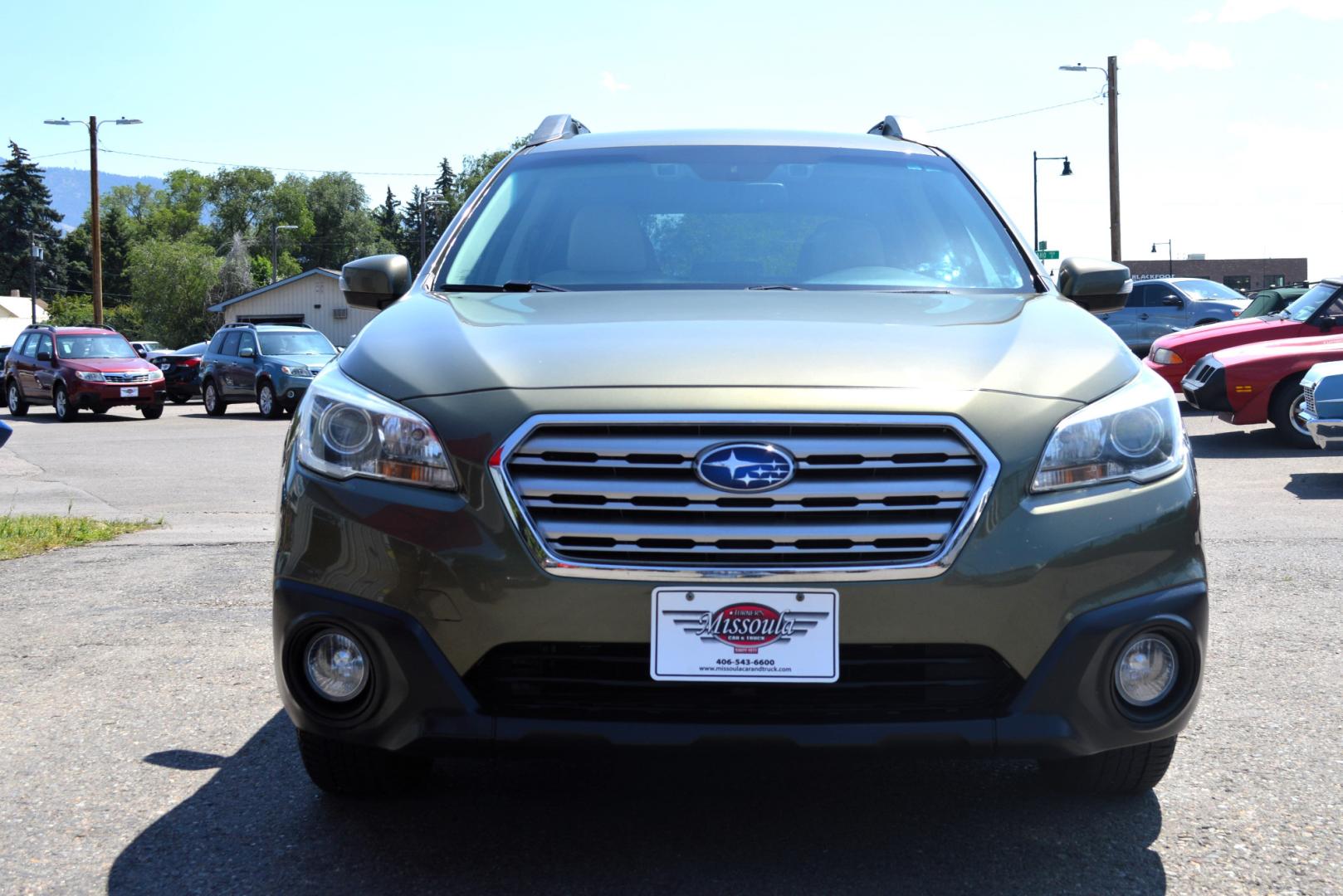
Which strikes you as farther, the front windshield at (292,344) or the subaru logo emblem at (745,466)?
the front windshield at (292,344)

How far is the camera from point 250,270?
10912 centimetres

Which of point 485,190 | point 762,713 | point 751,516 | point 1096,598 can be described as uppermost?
point 485,190

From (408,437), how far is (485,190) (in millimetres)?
1686

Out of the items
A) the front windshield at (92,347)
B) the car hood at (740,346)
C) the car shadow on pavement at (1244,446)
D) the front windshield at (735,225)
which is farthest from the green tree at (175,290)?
the car hood at (740,346)

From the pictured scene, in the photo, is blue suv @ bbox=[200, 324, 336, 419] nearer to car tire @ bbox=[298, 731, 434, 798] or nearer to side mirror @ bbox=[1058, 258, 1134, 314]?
side mirror @ bbox=[1058, 258, 1134, 314]

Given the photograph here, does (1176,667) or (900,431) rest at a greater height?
(900,431)

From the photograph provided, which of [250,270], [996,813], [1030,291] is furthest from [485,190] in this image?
[250,270]

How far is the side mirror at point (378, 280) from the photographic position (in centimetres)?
416

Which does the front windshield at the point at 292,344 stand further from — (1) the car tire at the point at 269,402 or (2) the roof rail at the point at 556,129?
(2) the roof rail at the point at 556,129

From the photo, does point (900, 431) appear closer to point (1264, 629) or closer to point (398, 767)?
point (398, 767)

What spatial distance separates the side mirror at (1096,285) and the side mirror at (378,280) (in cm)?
189

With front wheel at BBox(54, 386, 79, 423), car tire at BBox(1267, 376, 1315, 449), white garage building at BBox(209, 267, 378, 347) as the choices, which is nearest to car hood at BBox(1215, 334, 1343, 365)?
car tire at BBox(1267, 376, 1315, 449)

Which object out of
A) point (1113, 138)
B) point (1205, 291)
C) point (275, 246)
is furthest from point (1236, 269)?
point (1205, 291)

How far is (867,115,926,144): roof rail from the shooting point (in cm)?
493
